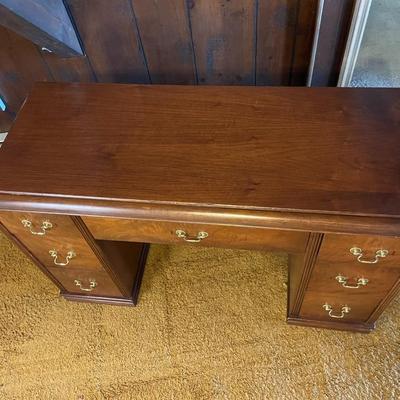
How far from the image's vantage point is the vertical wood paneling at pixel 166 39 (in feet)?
3.24

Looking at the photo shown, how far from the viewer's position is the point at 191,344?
1.24m

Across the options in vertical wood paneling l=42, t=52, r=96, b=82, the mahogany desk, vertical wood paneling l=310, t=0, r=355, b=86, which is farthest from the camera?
vertical wood paneling l=42, t=52, r=96, b=82

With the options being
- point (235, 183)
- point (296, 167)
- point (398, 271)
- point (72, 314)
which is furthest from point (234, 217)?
point (72, 314)

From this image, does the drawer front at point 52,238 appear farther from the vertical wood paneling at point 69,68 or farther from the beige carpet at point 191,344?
the vertical wood paneling at point 69,68

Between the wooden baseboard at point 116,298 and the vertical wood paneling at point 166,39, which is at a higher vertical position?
the vertical wood paneling at point 166,39

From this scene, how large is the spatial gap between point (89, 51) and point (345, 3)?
27.2 inches

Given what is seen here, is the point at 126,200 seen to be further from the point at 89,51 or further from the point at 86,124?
the point at 89,51

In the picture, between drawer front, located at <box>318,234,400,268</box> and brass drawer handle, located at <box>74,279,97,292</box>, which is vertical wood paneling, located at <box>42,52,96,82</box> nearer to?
brass drawer handle, located at <box>74,279,97,292</box>

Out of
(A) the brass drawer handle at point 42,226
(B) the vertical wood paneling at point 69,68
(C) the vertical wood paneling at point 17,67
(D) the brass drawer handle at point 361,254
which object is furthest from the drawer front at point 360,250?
(C) the vertical wood paneling at point 17,67

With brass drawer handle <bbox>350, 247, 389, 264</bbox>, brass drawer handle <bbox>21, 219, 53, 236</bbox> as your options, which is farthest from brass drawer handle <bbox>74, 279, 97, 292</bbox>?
brass drawer handle <bbox>350, 247, 389, 264</bbox>

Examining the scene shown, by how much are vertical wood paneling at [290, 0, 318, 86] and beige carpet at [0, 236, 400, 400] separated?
62 cm

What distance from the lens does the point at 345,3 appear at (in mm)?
909

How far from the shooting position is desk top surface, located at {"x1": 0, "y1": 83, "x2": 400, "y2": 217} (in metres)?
0.80

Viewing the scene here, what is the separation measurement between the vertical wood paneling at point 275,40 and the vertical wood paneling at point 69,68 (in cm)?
51
